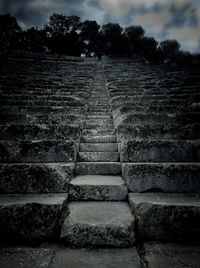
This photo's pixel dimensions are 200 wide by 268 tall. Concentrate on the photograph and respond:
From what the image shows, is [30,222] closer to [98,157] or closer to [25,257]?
[25,257]

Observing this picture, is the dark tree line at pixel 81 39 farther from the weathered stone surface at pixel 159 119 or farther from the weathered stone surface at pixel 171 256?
the weathered stone surface at pixel 171 256

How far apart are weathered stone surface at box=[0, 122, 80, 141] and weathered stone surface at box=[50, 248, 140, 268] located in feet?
3.65

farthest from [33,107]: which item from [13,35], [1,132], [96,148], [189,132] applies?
[13,35]

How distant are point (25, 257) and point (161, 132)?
1.39 metres

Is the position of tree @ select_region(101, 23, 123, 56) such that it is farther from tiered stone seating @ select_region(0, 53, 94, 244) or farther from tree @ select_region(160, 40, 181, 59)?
tiered stone seating @ select_region(0, 53, 94, 244)

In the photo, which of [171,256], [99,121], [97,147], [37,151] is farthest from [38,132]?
[171,256]

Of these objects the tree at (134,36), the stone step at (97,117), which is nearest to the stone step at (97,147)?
the stone step at (97,117)

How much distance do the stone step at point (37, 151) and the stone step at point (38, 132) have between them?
0.97ft

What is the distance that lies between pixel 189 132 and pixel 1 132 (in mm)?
1539

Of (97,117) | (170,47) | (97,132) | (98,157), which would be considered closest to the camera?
(98,157)

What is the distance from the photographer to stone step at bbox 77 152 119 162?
73.0 inches

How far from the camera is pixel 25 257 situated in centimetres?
104

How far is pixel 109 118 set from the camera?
9.20 feet

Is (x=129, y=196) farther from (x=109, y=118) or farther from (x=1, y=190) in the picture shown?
(x=109, y=118)
